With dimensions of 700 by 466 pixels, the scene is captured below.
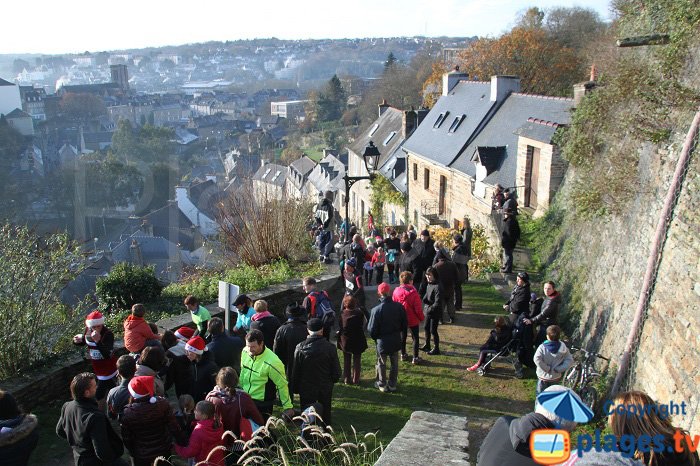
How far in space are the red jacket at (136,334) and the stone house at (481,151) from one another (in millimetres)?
10650

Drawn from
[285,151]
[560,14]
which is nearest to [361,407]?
[560,14]

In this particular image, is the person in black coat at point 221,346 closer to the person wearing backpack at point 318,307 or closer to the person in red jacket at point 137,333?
the person in red jacket at point 137,333

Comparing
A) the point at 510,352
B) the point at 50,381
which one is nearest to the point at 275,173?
the point at 510,352

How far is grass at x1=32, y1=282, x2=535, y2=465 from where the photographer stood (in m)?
6.50

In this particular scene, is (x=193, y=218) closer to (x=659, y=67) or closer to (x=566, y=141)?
(x=566, y=141)

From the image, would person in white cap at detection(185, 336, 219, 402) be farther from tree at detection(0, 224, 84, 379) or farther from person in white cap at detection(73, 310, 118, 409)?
tree at detection(0, 224, 84, 379)

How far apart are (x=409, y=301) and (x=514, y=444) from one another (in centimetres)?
481

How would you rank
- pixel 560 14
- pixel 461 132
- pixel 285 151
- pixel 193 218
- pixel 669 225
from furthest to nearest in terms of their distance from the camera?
1. pixel 285 151
2. pixel 193 218
3. pixel 560 14
4. pixel 461 132
5. pixel 669 225

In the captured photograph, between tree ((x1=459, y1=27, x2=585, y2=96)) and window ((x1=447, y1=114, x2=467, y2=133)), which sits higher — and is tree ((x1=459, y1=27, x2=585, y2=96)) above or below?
above

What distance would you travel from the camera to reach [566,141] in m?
12.5

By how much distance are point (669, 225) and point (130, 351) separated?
6430 mm

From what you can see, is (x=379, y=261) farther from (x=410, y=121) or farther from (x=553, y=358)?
(x=410, y=121)

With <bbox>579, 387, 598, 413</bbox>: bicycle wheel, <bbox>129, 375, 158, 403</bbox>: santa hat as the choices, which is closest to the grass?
<bbox>579, 387, 598, 413</bbox>: bicycle wheel

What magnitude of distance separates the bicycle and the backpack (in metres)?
3.10
